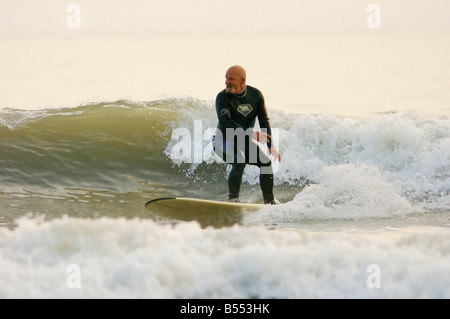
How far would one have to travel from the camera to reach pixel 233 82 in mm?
6434

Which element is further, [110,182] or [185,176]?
[185,176]

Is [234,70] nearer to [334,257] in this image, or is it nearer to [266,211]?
[266,211]

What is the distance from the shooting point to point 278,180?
9992 millimetres

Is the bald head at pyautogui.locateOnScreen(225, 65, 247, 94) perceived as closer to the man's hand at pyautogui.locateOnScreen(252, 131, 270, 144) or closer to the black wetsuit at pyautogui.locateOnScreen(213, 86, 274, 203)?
the black wetsuit at pyautogui.locateOnScreen(213, 86, 274, 203)

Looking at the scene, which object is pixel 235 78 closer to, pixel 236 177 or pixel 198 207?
pixel 236 177

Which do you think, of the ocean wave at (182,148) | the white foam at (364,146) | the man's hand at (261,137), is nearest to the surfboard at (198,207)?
the man's hand at (261,137)

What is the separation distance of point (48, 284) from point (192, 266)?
110 centimetres

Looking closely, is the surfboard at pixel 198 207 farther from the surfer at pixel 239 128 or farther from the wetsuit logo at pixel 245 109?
the wetsuit logo at pixel 245 109

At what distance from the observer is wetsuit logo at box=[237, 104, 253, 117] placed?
21.6 ft

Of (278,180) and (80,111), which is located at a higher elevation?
(80,111)

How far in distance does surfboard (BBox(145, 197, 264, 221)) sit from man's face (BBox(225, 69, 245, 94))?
1383 mm

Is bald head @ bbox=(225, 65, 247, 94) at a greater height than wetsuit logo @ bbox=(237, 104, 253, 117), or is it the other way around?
bald head @ bbox=(225, 65, 247, 94)

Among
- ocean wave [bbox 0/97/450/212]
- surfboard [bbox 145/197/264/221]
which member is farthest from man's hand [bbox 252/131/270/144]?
ocean wave [bbox 0/97/450/212]
